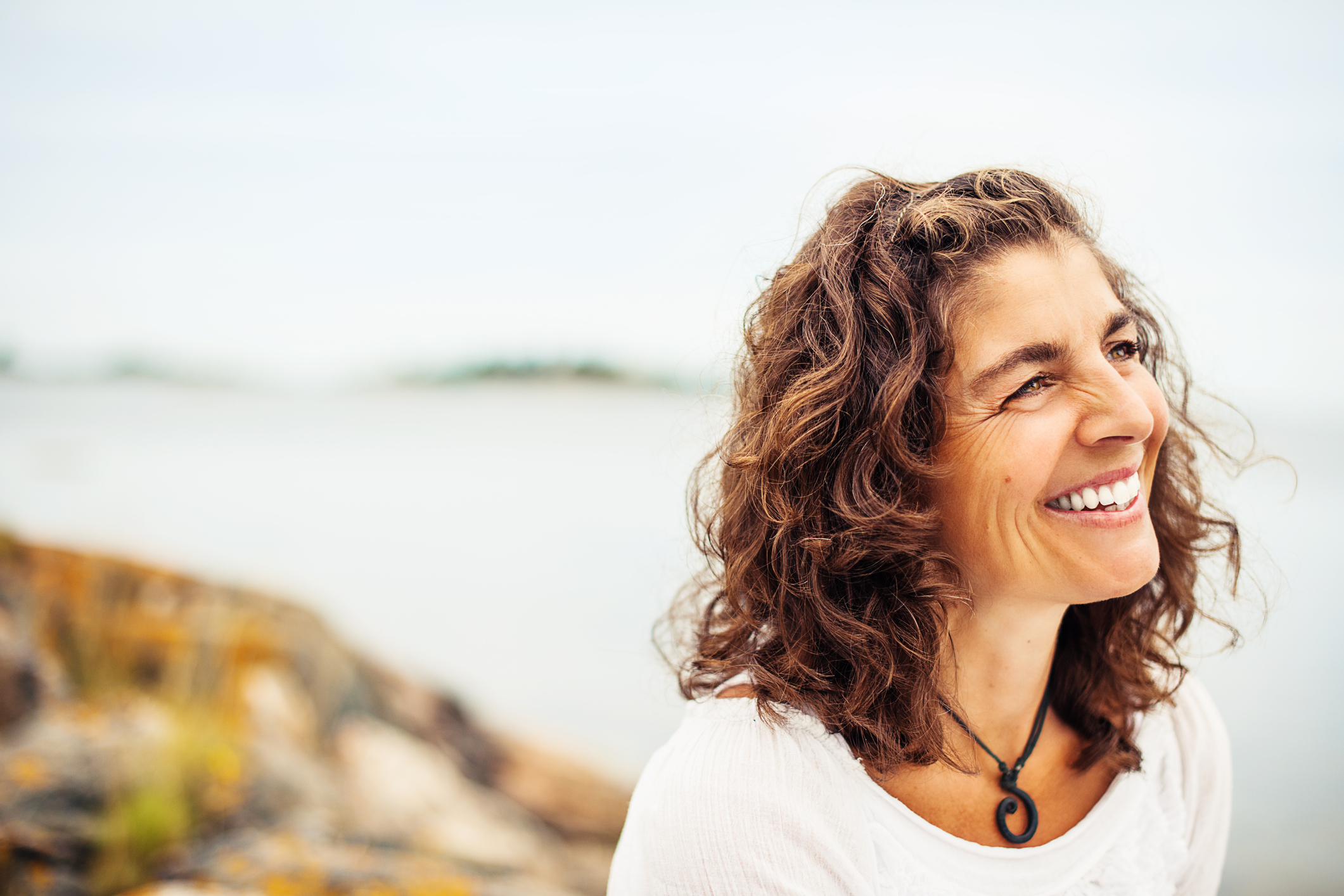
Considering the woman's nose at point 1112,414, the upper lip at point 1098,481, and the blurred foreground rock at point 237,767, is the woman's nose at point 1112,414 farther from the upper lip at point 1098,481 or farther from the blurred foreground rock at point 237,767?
the blurred foreground rock at point 237,767

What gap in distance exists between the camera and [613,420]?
2.78 metres

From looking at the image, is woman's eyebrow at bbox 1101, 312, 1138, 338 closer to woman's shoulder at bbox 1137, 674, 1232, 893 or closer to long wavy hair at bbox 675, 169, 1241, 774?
long wavy hair at bbox 675, 169, 1241, 774

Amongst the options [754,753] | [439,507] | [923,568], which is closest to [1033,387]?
[923,568]

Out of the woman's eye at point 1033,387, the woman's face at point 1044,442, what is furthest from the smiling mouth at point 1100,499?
the woman's eye at point 1033,387

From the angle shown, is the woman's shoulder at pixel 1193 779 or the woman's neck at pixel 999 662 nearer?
the woman's neck at pixel 999 662

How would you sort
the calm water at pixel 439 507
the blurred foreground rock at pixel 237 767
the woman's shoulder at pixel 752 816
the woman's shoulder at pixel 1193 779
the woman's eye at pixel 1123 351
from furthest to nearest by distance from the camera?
the calm water at pixel 439 507, the blurred foreground rock at pixel 237 767, the woman's shoulder at pixel 1193 779, the woman's eye at pixel 1123 351, the woman's shoulder at pixel 752 816

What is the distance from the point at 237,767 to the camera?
218 centimetres

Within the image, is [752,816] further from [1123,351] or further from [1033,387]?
[1123,351]

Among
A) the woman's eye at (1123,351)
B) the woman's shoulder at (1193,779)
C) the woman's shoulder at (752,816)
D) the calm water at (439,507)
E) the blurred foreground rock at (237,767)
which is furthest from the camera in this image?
the calm water at (439,507)

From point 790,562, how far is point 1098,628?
59cm

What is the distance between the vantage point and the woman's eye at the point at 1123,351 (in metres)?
1.05

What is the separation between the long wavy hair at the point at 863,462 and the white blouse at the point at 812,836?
5cm

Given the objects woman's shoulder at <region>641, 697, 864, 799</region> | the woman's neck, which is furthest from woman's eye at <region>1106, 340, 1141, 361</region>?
woman's shoulder at <region>641, 697, 864, 799</region>

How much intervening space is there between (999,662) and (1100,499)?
0.97 ft
